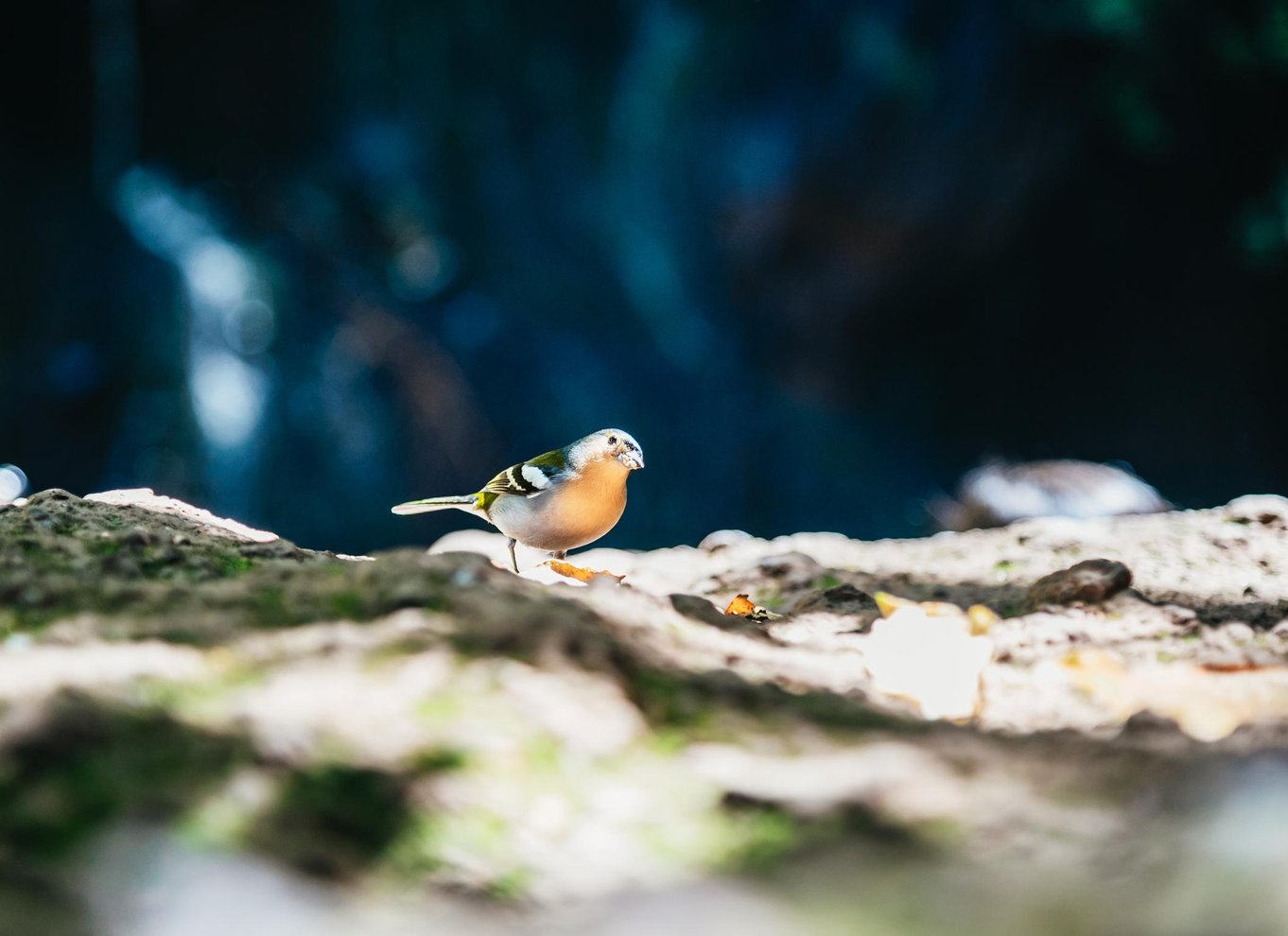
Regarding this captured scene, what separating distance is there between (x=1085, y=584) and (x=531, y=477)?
8.54ft

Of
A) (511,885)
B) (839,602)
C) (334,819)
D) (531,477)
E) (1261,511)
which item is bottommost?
(511,885)

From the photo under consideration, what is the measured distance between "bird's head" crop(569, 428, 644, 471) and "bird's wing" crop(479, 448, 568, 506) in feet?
0.39

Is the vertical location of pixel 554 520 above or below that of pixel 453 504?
below

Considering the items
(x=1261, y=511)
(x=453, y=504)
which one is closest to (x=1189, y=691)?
(x=1261, y=511)

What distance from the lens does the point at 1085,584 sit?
3072 millimetres

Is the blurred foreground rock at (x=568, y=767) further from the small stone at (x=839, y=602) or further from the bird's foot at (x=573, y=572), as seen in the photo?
the bird's foot at (x=573, y=572)

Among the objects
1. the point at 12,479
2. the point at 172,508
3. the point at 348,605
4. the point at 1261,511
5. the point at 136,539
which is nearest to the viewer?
the point at 348,605

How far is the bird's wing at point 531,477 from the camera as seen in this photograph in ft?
15.5

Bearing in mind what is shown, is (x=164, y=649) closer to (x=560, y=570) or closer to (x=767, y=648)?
(x=767, y=648)

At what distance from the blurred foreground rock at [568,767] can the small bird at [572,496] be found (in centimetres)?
215

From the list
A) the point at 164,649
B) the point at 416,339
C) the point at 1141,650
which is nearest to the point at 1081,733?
the point at 1141,650

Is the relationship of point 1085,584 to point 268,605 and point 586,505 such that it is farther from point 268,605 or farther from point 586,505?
point 268,605

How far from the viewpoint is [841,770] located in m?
1.51

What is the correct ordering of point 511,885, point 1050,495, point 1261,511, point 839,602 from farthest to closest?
point 1050,495
point 1261,511
point 839,602
point 511,885
